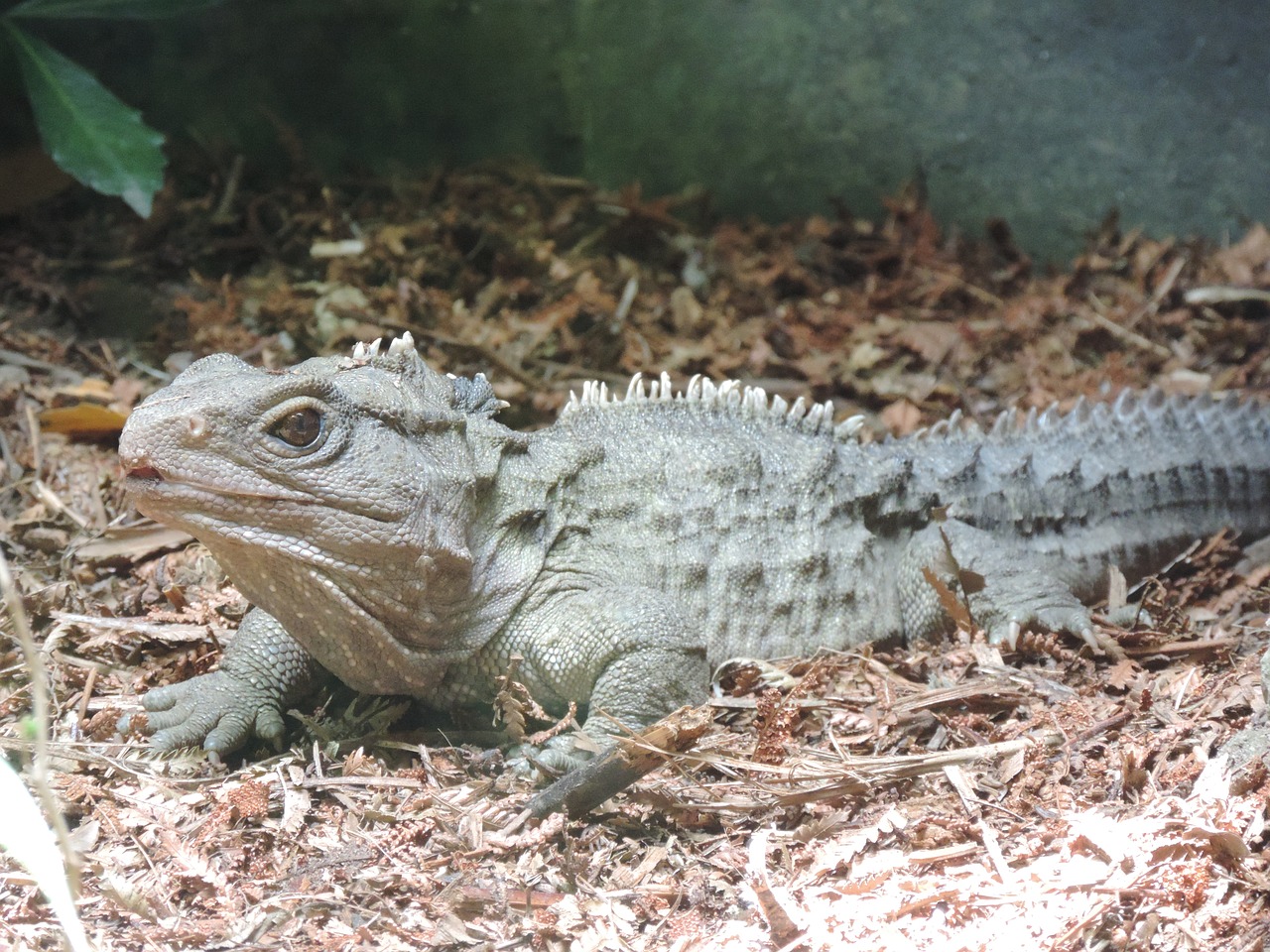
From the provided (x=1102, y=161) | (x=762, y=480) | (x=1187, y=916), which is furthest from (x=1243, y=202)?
(x=1187, y=916)

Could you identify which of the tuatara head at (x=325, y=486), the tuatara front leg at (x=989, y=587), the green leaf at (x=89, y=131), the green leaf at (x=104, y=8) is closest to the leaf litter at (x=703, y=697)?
the tuatara front leg at (x=989, y=587)

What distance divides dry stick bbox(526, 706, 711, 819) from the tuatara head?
0.79 metres

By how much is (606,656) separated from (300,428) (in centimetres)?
138

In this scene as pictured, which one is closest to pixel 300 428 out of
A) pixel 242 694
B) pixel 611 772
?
pixel 242 694

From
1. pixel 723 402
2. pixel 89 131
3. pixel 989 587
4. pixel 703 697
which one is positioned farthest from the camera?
pixel 89 131

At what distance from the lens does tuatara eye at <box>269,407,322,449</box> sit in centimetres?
389

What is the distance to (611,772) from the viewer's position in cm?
374

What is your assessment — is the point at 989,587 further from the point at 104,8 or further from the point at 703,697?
the point at 104,8

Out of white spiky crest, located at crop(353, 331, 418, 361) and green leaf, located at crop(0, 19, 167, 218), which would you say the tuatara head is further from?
green leaf, located at crop(0, 19, 167, 218)

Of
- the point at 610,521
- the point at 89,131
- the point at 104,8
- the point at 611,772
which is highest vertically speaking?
the point at 104,8

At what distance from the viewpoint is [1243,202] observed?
809 cm

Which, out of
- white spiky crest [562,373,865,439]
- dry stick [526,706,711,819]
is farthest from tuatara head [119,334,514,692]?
white spiky crest [562,373,865,439]

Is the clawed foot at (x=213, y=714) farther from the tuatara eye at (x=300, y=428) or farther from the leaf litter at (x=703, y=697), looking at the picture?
the tuatara eye at (x=300, y=428)

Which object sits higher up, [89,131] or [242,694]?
[89,131]
